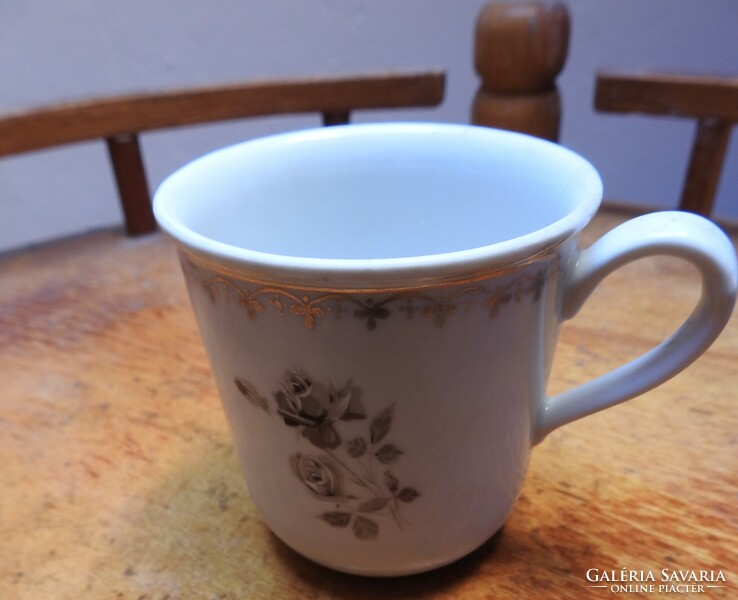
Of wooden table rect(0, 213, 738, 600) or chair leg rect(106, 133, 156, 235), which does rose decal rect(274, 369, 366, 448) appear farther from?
chair leg rect(106, 133, 156, 235)

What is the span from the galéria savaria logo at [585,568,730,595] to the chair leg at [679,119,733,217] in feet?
1.26

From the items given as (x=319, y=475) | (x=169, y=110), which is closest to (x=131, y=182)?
(x=169, y=110)

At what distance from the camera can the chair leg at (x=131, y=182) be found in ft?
1.96

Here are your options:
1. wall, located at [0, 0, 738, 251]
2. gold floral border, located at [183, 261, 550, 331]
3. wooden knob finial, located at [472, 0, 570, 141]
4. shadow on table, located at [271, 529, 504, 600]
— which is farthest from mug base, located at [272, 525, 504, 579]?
wall, located at [0, 0, 738, 251]

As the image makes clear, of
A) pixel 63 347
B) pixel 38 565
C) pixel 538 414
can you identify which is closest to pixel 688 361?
pixel 538 414

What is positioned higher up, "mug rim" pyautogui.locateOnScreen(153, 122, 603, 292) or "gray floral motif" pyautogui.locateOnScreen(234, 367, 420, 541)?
"mug rim" pyautogui.locateOnScreen(153, 122, 603, 292)

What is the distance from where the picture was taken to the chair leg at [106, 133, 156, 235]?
597 mm

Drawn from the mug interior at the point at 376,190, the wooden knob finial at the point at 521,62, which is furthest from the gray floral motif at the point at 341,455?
the wooden knob finial at the point at 521,62

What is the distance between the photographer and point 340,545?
278 mm

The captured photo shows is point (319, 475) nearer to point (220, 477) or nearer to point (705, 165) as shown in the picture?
point (220, 477)

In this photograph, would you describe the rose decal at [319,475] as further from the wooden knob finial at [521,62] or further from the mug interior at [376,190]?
the wooden knob finial at [521,62]

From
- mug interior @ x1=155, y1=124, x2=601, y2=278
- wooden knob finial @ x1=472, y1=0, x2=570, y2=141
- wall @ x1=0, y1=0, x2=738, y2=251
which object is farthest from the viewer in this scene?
wall @ x1=0, y1=0, x2=738, y2=251

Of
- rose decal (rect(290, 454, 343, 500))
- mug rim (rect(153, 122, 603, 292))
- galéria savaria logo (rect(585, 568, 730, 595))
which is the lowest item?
galéria savaria logo (rect(585, 568, 730, 595))

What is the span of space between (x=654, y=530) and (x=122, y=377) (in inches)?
13.5
